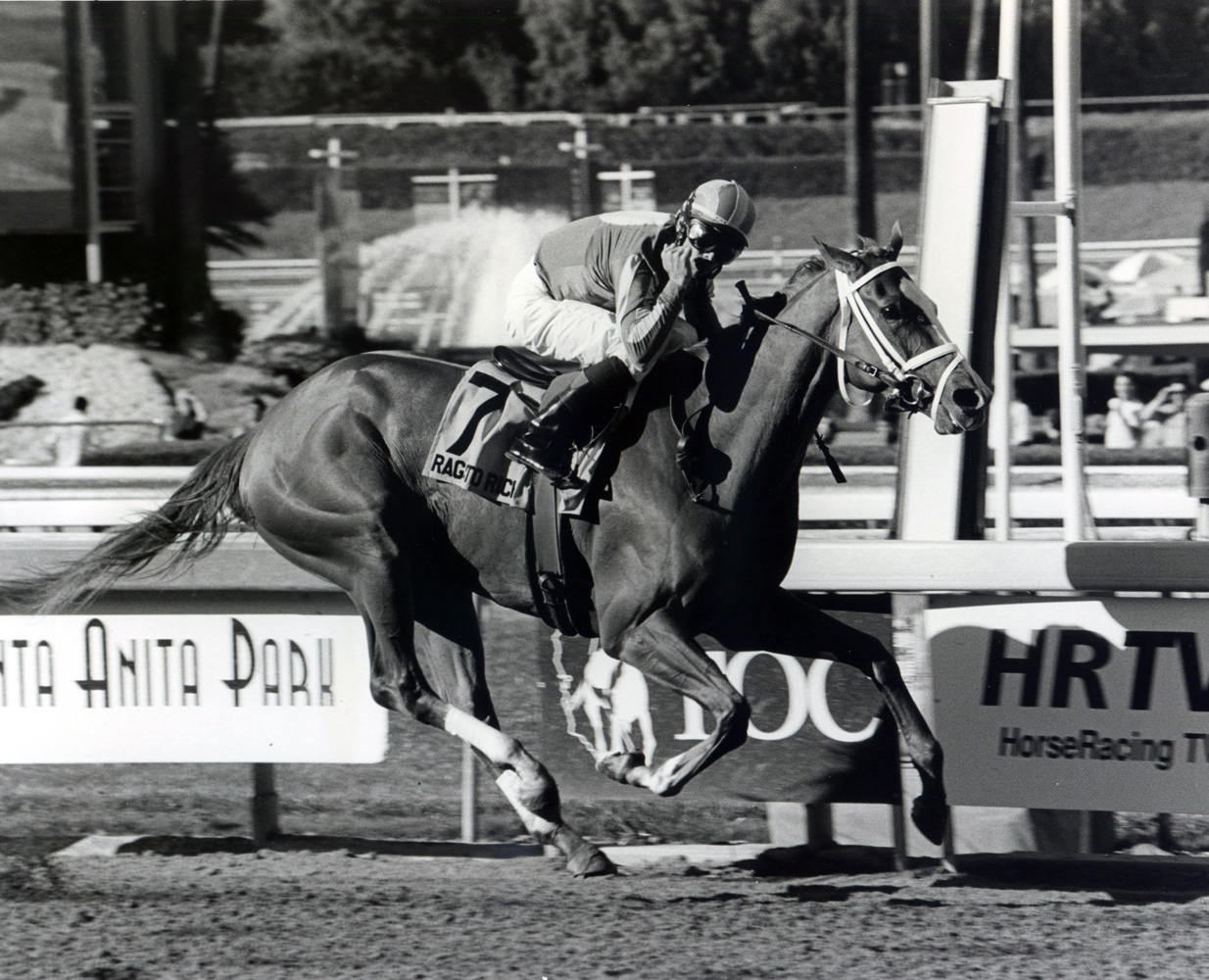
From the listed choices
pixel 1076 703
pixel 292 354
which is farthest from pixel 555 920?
pixel 292 354

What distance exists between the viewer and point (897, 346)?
4277mm

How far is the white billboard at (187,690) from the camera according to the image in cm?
514

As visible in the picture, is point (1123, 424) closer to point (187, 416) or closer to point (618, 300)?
point (187, 416)

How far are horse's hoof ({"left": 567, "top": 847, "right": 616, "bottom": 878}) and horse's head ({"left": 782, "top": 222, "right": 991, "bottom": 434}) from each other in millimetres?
1544

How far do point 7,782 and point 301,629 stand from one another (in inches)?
63.9

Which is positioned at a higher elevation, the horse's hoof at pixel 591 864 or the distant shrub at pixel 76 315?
the distant shrub at pixel 76 315

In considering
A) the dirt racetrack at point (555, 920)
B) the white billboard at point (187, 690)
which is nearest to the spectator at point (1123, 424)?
the dirt racetrack at point (555, 920)

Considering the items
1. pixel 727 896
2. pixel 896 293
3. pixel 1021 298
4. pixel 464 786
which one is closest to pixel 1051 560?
pixel 896 293

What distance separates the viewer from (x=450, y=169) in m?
19.5

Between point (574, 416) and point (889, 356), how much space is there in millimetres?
899

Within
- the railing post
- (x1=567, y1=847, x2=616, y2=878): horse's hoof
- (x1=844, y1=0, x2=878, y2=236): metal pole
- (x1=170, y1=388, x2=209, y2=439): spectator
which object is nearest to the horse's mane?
(x1=567, y1=847, x2=616, y2=878): horse's hoof

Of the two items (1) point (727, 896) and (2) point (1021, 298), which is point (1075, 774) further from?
(2) point (1021, 298)

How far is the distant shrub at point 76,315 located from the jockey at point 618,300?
12.3 m

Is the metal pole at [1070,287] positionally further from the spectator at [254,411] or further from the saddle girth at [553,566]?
the spectator at [254,411]
